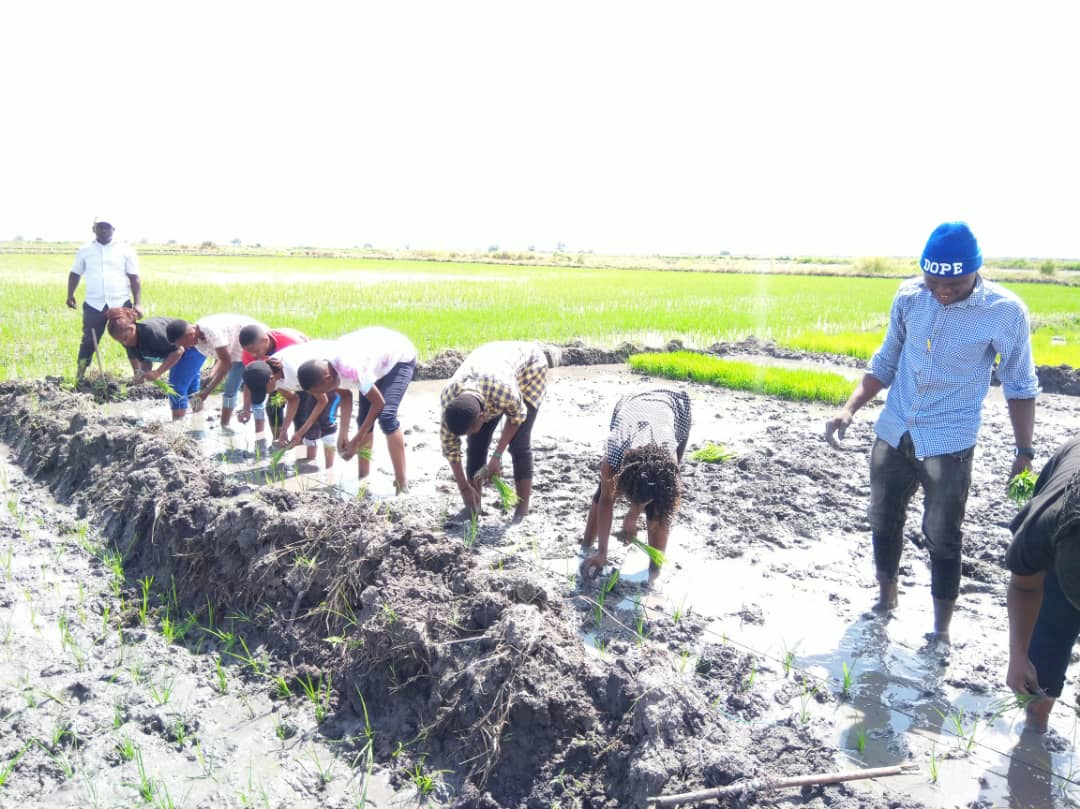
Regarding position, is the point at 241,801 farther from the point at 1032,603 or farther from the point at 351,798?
the point at 1032,603

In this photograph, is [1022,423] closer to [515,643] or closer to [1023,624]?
[1023,624]

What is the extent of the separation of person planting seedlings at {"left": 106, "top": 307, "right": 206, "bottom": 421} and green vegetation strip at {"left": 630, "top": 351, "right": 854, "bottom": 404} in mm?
5506

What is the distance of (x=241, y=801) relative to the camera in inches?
103

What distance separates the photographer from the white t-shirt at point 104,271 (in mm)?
7582

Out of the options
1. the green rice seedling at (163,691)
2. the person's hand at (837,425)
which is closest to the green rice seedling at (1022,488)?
the person's hand at (837,425)

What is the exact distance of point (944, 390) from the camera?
3.35 metres

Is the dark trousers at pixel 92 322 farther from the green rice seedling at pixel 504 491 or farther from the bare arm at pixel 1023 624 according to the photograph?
the bare arm at pixel 1023 624

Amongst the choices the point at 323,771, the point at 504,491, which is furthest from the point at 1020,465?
the point at 323,771

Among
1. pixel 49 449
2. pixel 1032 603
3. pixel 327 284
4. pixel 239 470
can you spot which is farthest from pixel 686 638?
pixel 327 284

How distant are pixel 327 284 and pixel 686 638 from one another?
20639 mm

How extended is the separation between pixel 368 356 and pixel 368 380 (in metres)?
0.16

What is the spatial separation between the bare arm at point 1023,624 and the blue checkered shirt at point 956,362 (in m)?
0.82

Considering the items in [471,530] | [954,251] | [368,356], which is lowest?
[471,530]

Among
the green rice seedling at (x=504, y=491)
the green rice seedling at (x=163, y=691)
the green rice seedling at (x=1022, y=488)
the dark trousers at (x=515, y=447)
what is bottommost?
the green rice seedling at (x=163, y=691)
